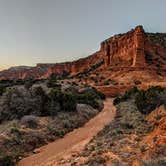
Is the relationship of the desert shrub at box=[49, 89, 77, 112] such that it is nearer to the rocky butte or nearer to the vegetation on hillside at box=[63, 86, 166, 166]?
the vegetation on hillside at box=[63, 86, 166, 166]

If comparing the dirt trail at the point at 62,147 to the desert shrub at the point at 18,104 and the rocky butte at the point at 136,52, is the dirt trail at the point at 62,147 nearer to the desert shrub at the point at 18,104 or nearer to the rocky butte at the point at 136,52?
the desert shrub at the point at 18,104

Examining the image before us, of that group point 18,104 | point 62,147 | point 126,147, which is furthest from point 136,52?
point 126,147

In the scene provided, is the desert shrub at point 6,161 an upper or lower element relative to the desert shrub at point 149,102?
lower

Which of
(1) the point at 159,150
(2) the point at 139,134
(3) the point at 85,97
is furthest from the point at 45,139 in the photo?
(3) the point at 85,97

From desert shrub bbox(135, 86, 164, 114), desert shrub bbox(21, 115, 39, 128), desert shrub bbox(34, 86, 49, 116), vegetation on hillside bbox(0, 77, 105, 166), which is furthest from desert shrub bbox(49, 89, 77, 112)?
desert shrub bbox(135, 86, 164, 114)

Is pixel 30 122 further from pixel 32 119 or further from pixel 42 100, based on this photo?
pixel 42 100

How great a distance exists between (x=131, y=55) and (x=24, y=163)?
2455 inches

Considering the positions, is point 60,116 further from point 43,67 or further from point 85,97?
point 43,67

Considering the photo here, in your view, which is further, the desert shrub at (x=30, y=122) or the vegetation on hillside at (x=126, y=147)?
the desert shrub at (x=30, y=122)

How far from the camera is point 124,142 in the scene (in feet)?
47.9

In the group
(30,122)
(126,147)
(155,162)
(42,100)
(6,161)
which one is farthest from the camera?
(42,100)

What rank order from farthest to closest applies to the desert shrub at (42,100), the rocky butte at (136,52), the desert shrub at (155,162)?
1. the rocky butte at (136,52)
2. the desert shrub at (42,100)
3. the desert shrub at (155,162)

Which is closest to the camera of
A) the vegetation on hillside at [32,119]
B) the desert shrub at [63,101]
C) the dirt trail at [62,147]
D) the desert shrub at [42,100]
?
the dirt trail at [62,147]

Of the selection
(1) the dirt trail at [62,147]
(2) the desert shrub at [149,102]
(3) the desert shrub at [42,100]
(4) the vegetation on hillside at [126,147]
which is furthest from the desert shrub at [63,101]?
(4) the vegetation on hillside at [126,147]
